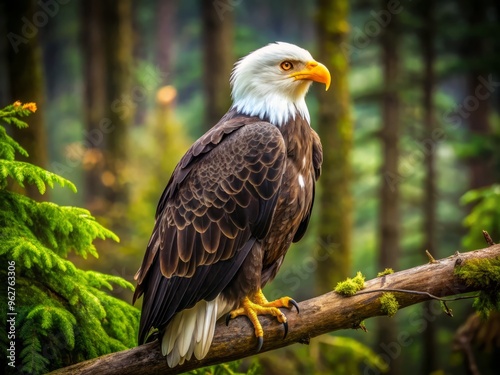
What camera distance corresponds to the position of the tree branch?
3529 mm

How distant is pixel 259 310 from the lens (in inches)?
158

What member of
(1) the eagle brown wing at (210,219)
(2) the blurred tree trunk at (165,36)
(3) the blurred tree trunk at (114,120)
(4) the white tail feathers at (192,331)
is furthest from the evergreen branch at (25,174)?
(2) the blurred tree trunk at (165,36)

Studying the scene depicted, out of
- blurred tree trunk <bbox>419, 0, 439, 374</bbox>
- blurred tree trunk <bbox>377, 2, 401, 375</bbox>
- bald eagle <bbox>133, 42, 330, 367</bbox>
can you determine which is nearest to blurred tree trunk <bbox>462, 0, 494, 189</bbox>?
blurred tree trunk <bbox>419, 0, 439, 374</bbox>

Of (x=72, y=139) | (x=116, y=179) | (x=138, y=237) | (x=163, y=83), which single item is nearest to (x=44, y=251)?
(x=138, y=237)

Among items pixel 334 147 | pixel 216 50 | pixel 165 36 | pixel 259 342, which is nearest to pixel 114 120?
pixel 216 50

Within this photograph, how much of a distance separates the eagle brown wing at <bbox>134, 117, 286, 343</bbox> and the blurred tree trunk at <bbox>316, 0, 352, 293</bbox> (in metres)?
Answer: 5.09

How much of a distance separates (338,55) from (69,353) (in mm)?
6756

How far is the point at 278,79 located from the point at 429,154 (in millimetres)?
9149

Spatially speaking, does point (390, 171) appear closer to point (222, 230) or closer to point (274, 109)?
point (274, 109)

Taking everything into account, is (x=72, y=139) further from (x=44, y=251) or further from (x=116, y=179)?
(x=44, y=251)

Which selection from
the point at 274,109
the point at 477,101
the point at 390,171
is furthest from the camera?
the point at 477,101

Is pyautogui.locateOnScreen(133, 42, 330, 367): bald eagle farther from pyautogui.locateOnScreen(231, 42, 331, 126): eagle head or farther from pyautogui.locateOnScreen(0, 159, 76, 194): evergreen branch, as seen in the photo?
pyautogui.locateOnScreen(0, 159, 76, 194): evergreen branch

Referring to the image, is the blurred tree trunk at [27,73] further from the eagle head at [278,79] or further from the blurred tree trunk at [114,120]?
the blurred tree trunk at [114,120]

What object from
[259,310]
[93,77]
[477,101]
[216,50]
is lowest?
[259,310]
